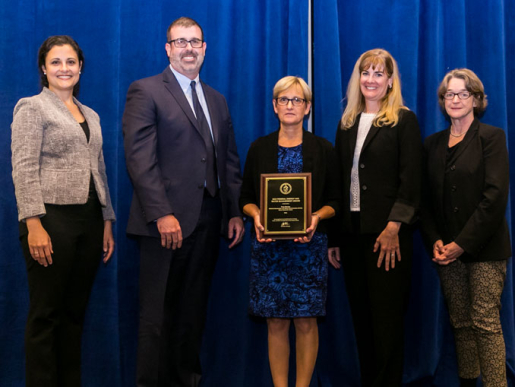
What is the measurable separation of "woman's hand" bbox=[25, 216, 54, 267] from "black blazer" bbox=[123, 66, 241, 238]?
16.7 inches

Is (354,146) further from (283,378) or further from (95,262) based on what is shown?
(95,262)

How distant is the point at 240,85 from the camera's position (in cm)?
305

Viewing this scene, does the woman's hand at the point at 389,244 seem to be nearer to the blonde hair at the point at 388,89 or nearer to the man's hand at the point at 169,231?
the blonde hair at the point at 388,89

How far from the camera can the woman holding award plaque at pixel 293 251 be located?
7.84ft

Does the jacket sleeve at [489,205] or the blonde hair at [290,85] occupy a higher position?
the blonde hair at [290,85]

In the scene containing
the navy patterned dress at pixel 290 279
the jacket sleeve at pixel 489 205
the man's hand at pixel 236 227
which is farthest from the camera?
the man's hand at pixel 236 227

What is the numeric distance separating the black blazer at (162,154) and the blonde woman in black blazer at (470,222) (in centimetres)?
120

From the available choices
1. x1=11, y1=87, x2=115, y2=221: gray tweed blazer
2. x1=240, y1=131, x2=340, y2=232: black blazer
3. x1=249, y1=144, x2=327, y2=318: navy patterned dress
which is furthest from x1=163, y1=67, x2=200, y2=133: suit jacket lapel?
x1=249, y1=144, x2=327, y2=318: navy patterned dress

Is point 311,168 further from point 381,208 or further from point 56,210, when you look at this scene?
point 56,210

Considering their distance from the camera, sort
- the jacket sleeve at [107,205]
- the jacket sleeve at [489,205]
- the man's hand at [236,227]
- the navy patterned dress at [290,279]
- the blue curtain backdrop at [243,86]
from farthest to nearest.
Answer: the blue curtain backdrop at [243,86], the man's hand at [236,227], the jacket sleeve at [107,205], the navy patterned dress at [290,279], the jacket sleeve at [489,205]

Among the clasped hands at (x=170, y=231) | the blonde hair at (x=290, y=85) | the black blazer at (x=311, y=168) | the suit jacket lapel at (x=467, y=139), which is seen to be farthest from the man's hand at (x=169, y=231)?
the suit jacket lapel at (x=467, y=139)

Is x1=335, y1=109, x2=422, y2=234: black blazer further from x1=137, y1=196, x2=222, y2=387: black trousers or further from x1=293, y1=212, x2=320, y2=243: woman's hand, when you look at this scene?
x1=137, y1=196, x2=222, y2=387: black trousers

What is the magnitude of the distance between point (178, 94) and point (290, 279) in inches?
Answer: 42.6

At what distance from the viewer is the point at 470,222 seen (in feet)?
7.57
